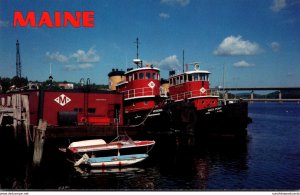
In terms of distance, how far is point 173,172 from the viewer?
22828 millimetres

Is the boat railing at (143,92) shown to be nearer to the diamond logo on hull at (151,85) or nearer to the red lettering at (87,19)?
the diamond logo on hull at (151,85)

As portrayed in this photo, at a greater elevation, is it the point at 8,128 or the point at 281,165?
the point at 8,128

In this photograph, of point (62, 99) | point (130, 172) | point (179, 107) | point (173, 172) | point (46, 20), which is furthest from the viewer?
point (179, 107)

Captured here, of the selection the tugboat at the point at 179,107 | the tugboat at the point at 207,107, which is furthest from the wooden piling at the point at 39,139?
the tugboat at the point at 207,107

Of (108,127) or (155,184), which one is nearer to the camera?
(155,184)

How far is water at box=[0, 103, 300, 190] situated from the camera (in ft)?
63.7

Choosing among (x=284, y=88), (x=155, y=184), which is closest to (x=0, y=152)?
(x=155, y=184)

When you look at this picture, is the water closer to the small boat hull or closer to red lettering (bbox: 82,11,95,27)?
the small boat hull

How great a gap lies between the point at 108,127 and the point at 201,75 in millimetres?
17329

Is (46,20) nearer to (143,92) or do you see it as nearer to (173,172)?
(173,172)

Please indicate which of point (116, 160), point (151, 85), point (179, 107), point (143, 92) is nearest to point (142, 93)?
point (143, 92)

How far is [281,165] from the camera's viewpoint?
83.6 ft

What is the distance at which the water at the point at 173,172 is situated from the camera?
19.4 meters

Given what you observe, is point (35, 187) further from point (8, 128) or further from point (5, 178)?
point (8, 128)
